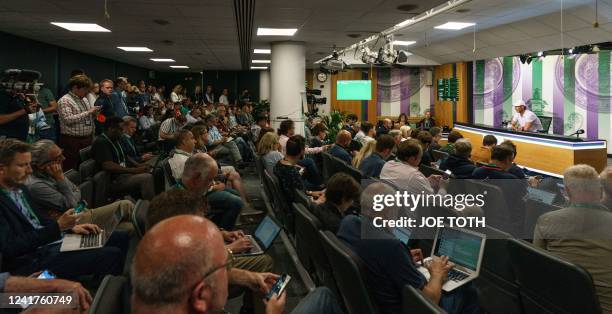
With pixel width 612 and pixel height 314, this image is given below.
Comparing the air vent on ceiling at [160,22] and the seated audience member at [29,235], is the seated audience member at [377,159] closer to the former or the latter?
the seated audience member at [29,235]

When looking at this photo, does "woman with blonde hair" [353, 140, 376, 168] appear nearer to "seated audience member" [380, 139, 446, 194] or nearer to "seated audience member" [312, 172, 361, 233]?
"seated audience member" [380, 139, 446, 194]

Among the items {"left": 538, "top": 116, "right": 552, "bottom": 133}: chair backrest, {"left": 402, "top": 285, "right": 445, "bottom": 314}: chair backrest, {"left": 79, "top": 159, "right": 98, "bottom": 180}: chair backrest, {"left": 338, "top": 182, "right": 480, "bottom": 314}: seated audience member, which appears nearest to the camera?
{"left": 402, "top": 285, "right": 445, "bottom": 314}: chair backrest

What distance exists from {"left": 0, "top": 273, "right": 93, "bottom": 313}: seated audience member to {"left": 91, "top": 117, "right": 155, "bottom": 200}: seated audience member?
98.4 inches

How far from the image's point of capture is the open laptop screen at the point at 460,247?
2.17 meters

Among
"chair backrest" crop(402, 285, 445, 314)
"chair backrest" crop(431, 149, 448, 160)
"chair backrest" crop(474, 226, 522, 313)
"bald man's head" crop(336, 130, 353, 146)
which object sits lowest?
"chair backrest" crop(474, 226, 522, 313)

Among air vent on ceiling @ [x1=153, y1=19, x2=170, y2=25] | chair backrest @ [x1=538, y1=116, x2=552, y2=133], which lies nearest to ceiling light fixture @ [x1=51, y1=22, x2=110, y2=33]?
air vent on ceiling @ [x1=153, y1=19, x2=170, y2=25]

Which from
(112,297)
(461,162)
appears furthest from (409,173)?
(112,297)

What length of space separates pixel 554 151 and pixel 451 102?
8.55m

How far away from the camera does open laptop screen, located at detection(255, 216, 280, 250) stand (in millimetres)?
2514

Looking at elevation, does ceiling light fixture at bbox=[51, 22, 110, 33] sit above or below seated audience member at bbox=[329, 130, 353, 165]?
above

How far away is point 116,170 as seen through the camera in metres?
4.41

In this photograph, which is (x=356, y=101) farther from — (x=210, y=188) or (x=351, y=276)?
(x=351, y=276)

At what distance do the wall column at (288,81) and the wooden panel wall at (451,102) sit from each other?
811 centimetres

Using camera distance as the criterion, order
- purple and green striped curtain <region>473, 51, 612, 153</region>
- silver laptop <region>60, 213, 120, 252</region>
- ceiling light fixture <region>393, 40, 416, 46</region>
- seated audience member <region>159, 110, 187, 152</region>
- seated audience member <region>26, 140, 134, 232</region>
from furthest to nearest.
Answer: ceiling light fixture <region>393, 40, 416, 46</region>, purple and green striped curtain <region>473, 51, 612, 153</region>, seated audience member <region>159, 110, 187, 152</region>, seated audience member <region>26, 140, 134, 232</region>, silver laptop <region>60, 213, 120, 252</region>
